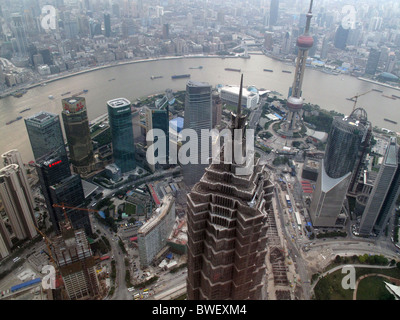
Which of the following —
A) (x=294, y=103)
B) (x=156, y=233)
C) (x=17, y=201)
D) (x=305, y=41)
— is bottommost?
(x=156, y=233)

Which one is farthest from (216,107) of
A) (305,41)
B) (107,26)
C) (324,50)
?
(107,26)

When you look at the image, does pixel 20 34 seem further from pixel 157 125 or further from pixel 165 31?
pixel 157 125

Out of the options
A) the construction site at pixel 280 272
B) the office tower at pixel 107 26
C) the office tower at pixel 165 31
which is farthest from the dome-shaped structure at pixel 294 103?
the office tower at pixel 107 26

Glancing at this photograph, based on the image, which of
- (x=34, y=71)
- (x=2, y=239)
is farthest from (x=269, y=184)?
(x=34, y=71)

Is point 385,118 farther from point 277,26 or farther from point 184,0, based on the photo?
point 184,0

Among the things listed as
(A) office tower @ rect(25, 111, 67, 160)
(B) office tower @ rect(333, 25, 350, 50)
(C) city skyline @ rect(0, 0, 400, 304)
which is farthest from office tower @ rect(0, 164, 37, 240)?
(B) office tower @ rect(333, 25, 350, 50)

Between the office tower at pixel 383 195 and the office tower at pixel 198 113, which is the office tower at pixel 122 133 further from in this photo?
the office tower at pixel 383 195
